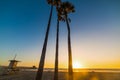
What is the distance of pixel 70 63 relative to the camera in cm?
1603

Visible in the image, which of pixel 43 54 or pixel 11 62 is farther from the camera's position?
pixel 11 62

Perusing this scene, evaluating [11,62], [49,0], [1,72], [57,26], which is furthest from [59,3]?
[11,62]

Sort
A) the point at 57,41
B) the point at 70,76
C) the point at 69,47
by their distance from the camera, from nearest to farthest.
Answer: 1. the point at 70,76
2. the point at 69,47
3. the point at 57,41

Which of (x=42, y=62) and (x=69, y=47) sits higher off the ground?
(x=69, y=47)

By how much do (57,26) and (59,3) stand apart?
14.7 ft

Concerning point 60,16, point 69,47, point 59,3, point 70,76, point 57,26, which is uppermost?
point 59,3

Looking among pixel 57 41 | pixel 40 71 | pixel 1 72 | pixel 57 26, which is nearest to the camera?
pixel 40 71

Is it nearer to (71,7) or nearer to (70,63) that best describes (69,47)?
(70,63)

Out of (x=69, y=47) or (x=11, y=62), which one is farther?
(x=11, y=62)

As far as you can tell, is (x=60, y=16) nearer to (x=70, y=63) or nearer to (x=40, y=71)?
(x=70, y=63)

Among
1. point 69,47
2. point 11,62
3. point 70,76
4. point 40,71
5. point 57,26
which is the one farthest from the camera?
point 11,62

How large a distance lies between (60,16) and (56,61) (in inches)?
369

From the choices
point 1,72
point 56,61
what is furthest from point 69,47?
point 1,72

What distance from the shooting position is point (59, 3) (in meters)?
21.3
